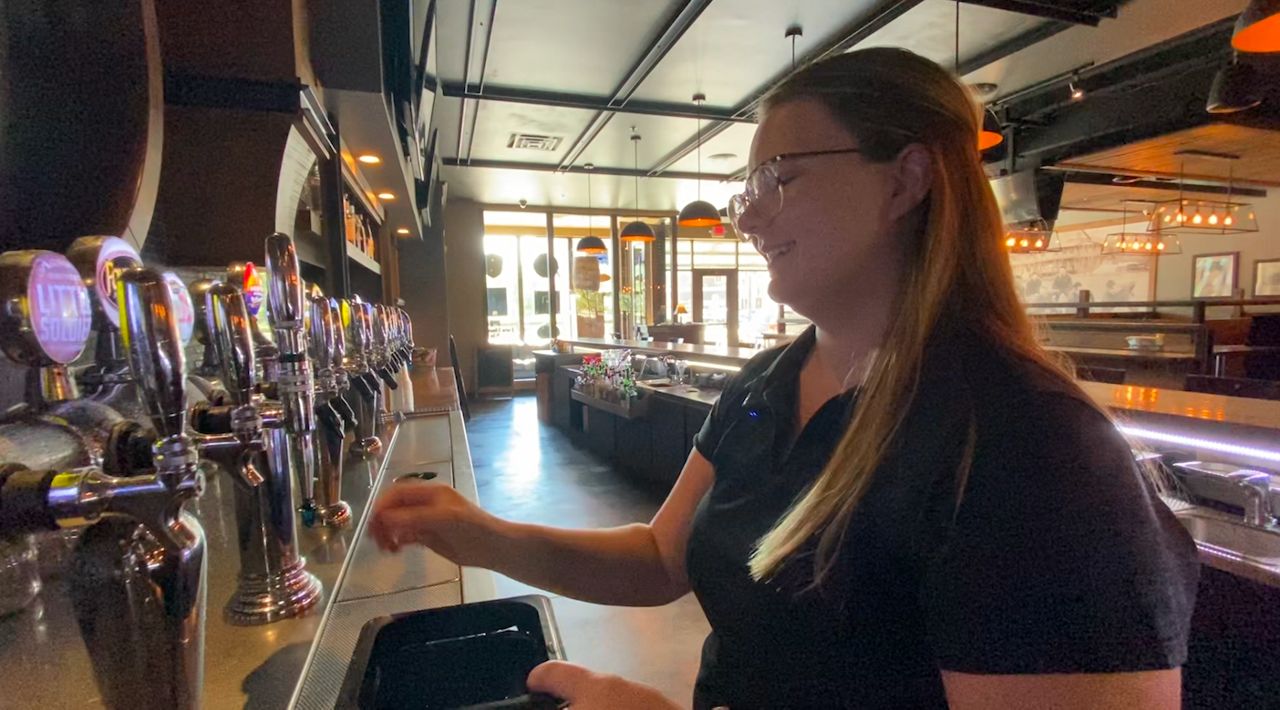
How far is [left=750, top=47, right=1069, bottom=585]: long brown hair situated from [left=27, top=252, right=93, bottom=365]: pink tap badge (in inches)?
29.3

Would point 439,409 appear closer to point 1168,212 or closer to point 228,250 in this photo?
point 228,250

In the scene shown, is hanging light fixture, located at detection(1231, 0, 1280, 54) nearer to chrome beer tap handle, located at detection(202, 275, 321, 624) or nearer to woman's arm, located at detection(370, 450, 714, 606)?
woman's arm, located at detection(370, 450, 714, 606)

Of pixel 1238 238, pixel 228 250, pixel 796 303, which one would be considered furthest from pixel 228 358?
pixel 1238 238

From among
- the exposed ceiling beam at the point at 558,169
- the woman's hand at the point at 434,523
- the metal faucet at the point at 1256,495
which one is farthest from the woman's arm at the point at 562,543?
the exposed ceiling beam at the point at 558,169

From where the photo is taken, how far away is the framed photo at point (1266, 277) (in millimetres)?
9516

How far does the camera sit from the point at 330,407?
3.64 ft

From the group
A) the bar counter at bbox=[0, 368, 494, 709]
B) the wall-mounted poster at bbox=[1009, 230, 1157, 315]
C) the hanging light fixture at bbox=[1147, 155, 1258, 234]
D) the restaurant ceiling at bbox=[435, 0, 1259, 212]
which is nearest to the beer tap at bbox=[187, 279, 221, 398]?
the bar counter at bbox=[0, 368, 494, 709]

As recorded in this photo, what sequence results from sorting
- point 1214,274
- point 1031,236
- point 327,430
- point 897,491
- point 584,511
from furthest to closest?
point 1214,274 → point 1031,236 → point 584,511 → point 327,430 → point 897,491

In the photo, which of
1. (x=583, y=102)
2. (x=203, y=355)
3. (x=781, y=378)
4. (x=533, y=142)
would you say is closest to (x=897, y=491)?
(x=781, y=378)

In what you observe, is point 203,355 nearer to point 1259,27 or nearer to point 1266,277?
point 1259,27

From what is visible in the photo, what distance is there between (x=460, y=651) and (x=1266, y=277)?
1364 centimetres

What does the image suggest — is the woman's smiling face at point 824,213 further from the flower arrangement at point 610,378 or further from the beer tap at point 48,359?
the flower arrangement at point 610,378

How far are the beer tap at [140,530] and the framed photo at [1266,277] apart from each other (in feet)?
44.4

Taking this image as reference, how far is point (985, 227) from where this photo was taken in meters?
0.77
